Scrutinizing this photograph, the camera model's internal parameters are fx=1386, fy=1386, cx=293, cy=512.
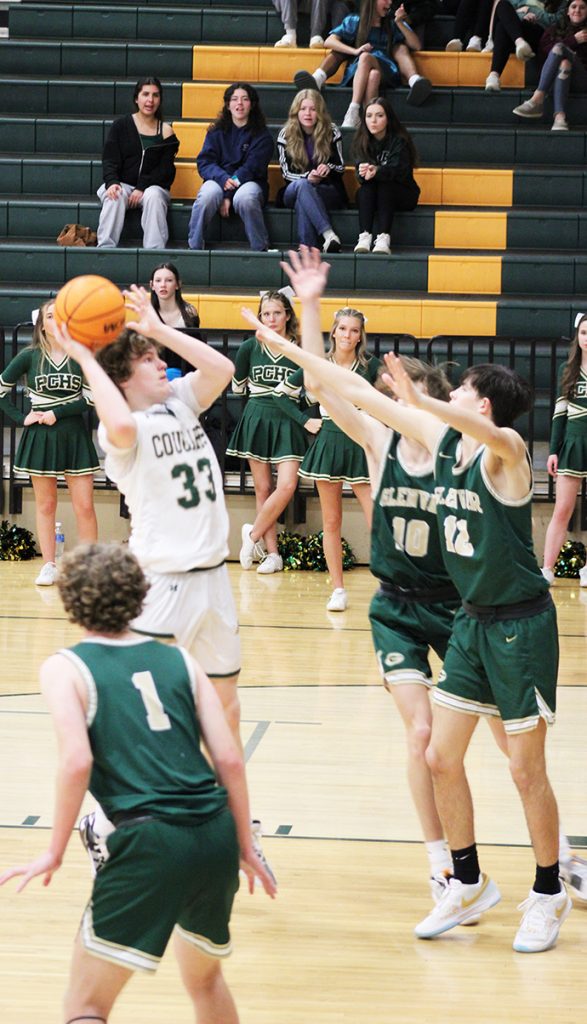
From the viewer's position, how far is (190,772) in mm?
2855

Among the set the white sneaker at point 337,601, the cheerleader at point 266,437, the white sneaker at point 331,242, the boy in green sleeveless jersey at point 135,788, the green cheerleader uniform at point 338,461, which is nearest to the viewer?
the boy in green sleeveless jersey at point 135,788

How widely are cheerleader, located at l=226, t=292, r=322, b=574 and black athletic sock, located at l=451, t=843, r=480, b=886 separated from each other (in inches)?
202

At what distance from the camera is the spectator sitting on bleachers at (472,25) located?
13.5 metres

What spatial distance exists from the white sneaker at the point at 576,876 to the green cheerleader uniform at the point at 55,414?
17.5 ft

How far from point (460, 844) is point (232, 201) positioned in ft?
28.1

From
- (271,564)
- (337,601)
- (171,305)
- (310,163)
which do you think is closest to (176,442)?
(337,601)

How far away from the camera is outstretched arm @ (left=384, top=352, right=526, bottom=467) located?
365 cm

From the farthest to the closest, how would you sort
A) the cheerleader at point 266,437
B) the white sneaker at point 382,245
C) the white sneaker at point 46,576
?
the white sneaker at point 382,245, the cheerleader at point 266,437, the white sneaker at point 46,576

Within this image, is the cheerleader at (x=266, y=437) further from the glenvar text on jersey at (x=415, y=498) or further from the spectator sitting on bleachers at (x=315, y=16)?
the spectator sitting on bleachers at (x=315, y=16)

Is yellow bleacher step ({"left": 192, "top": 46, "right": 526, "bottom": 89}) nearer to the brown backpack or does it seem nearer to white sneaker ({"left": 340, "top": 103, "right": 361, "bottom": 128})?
white sneaker ({"left": 340, "top": 103, "right": 361, "bottom": 128})

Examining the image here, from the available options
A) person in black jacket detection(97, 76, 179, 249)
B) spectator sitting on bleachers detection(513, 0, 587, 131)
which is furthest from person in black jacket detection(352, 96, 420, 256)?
spectator sitting on bleachers detection(513, 0, 587, 131)

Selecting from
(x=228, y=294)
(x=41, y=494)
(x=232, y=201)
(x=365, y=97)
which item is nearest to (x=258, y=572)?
(x=41, y=494)

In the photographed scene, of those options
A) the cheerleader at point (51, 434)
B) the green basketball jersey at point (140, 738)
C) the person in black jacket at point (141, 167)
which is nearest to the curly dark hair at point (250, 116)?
the person in black jacket at point (141, 167)

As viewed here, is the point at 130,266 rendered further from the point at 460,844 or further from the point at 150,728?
the point at 150,728
